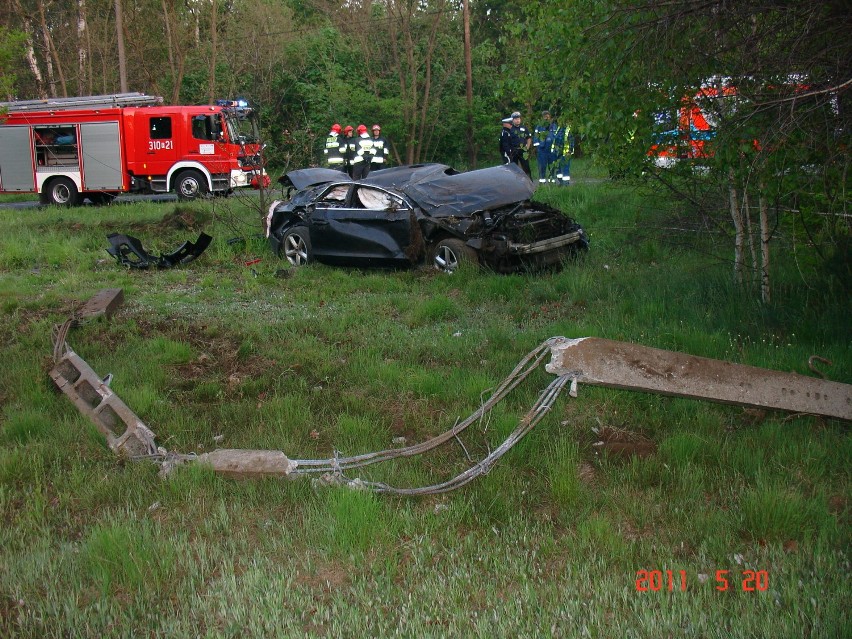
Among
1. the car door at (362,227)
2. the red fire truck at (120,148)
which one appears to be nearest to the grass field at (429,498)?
the car door at (362,227)

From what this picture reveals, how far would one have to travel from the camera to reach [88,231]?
53.9ft

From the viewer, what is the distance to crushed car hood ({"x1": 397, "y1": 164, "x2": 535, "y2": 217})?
11.6 metres

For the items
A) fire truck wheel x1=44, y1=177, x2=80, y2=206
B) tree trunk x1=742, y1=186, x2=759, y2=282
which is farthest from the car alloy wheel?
fire truck wheel x1=44, y1=177, x2=80, y2=206

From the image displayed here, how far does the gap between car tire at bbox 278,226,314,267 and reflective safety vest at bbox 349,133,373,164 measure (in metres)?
7.85

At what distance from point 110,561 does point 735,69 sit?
18.7 ft

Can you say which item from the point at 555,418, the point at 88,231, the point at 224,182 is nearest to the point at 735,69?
the point at 555,418

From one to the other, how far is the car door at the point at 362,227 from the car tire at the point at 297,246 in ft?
0.57

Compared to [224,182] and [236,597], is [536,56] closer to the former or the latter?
[236,597]

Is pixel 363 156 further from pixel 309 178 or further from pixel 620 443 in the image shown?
pixel 620 443

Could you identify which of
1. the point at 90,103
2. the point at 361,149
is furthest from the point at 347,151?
the point at 90,103

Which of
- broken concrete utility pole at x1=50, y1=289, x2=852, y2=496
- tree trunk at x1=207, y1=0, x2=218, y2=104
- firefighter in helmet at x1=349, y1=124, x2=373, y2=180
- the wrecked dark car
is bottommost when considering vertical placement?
broken concrete utility pole at x1=50, y1=289, x2=852, y2=496

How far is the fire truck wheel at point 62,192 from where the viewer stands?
80.1 feet

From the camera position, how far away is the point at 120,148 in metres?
23.7

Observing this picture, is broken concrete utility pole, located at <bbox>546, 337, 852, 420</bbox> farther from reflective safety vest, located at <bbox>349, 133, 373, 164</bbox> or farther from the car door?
reflective safety vest, located at <bbox>349, 133, 373, 164</bbox>
